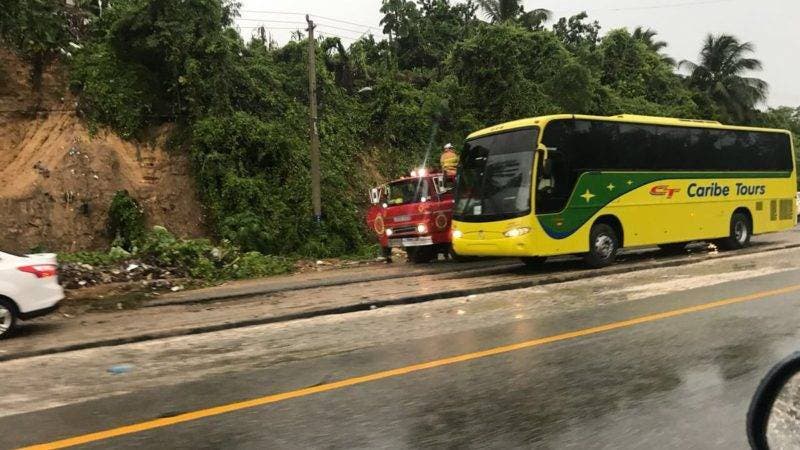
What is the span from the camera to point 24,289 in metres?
9.10

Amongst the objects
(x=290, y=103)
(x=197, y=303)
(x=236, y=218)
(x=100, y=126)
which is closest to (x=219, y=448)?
(x=197, y=303)

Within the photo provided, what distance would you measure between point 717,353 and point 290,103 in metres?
20.7

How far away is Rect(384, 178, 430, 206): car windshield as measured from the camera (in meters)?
16.2

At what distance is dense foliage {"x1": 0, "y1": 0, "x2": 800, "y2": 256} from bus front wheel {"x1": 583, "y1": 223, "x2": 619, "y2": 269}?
373 inches

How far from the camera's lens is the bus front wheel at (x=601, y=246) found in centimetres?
1408

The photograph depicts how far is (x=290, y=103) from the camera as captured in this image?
2473 centimetres

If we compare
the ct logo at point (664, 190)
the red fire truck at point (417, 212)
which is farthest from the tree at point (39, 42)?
the ct logo at point (664, 190)

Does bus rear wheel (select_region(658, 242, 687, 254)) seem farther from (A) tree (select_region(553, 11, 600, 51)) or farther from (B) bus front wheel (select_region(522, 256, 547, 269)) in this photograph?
(A) tree (select_region(553, 11, 600, 51))

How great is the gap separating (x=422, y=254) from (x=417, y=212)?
5.13 feet

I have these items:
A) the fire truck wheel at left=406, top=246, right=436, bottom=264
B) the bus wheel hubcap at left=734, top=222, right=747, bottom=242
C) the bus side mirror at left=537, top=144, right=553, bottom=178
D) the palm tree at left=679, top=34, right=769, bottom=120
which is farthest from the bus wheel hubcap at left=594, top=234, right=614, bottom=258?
the palm tree at left=679, top=34, right=769, bottom=120

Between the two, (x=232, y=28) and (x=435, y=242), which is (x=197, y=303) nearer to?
(x=435, y=242)

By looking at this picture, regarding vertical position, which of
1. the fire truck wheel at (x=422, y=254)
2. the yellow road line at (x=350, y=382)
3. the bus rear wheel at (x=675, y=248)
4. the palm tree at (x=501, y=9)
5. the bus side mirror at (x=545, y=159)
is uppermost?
the palm tree at (x=501, y=9)

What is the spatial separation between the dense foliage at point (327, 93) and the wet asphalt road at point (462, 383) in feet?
40.4

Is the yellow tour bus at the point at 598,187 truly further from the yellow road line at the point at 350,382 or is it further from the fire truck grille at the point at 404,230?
the yellow road line at the point at 350,382
